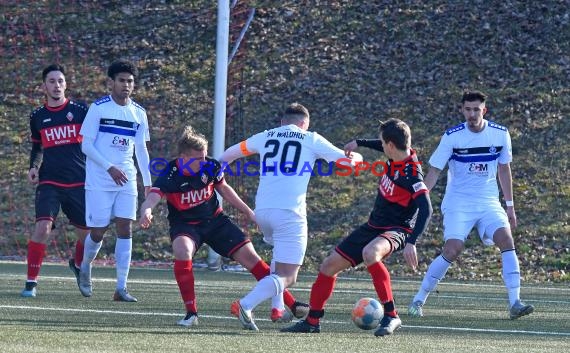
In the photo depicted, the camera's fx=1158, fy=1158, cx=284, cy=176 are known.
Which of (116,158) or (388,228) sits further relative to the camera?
(116,158)

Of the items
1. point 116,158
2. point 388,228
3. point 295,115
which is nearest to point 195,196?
point 295,115

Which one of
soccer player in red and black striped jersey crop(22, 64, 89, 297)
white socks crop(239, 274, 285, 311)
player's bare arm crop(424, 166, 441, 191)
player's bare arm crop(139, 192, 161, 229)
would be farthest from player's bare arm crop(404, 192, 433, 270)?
soccer player in red and black striped jersey crop(22, 64, 89, 297)

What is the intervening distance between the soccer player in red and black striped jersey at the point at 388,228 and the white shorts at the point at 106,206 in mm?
2825

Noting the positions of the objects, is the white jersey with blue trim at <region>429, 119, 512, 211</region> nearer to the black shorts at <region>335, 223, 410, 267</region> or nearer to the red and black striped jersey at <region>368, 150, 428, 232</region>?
the red and black striped jersey at <region>368, 150, 428, 232</region>

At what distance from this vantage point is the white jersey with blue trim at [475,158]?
9992mm

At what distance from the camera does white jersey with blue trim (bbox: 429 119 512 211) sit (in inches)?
393

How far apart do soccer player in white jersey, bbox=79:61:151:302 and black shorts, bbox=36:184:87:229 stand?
27cm

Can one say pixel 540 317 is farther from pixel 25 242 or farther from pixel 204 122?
pixel 204 122

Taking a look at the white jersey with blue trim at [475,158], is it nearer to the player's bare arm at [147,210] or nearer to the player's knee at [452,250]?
the player's knee at [452,250]

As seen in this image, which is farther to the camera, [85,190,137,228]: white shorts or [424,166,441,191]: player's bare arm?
[85,190,137,228]: white shorts

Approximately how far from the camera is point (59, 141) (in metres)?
10.8

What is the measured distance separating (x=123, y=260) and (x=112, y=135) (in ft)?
Result: 3.69

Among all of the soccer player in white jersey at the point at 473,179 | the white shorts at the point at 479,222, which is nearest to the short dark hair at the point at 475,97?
the soccer player in white jersey at the point at 473,179

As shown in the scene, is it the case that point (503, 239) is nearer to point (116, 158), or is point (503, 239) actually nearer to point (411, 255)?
point (411, 255)
